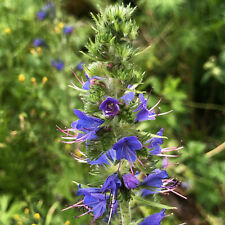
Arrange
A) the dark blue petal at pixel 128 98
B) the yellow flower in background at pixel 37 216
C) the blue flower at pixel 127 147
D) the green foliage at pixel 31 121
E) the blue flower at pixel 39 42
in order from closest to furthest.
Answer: the blue flower at pixel 127 147, the dark blue petal at pixel 128 98, the yellow flower in background at pixel 37 216, the green foliage at pixel 31 121, the blue flower at pixel 39 42

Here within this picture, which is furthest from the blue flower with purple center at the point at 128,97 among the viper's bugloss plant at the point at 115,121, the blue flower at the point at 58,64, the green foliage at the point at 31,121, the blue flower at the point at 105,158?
the blue flower at the point at 58,64

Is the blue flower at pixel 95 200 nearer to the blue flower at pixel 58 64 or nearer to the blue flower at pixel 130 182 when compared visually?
the blue flower at pixel 130 182

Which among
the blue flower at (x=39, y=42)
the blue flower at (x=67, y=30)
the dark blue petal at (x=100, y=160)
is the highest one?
the blue flower at (x=67, y=30)

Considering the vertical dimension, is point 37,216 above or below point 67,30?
below

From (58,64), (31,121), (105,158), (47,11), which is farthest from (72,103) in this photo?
(105,158)

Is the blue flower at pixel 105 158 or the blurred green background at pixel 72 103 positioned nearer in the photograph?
the blue flower at pixel 105 158

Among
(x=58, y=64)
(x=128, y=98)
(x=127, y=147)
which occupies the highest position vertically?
(x=58, y=64)

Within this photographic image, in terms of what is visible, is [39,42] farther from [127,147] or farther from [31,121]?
[127,147]

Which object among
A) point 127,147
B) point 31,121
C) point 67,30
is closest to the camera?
point 127,147
